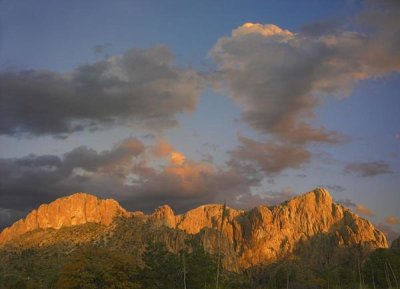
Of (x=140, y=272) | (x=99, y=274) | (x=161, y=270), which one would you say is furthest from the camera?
(x=140, y=272)

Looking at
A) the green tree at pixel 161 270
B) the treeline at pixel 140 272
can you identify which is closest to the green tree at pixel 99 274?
the treeline at pixel 140 272

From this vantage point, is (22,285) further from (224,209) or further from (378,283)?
(224,209)

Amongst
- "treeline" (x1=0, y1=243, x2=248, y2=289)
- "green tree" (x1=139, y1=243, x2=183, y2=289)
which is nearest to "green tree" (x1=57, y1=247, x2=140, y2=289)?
"treeline" (x1=0, y1=243, x2=248, y2=289)

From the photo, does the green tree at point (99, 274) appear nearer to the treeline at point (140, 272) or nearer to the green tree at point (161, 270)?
the treeline at point (140, 272)

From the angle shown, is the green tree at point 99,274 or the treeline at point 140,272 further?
the treeline at point 140,272

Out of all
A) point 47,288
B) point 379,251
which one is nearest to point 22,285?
point 47,288

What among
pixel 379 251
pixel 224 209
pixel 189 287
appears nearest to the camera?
pixel 224 209

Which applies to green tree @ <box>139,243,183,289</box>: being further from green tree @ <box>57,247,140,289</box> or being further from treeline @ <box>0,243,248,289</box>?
green tree @ <box>57,247,140,289</box>

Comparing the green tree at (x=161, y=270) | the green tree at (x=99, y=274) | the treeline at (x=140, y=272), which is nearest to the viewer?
the green tree at (x=99, y=274)

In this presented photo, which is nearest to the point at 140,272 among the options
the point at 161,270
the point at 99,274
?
the point at 161,270

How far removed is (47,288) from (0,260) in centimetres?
11214

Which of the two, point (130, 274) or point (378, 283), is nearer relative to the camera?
point (130, 274)

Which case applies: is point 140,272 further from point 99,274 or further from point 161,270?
point 99,274

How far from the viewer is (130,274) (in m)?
74.6
